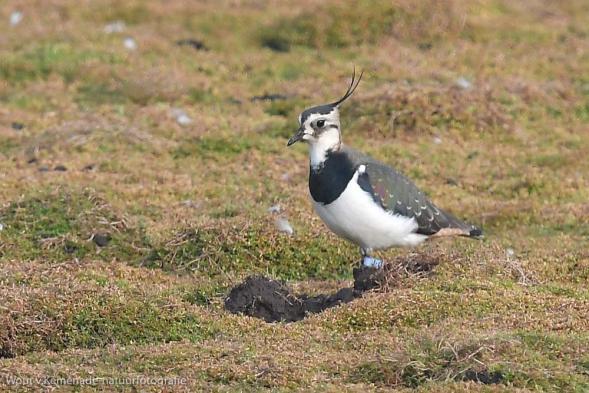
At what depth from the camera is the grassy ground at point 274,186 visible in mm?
7660

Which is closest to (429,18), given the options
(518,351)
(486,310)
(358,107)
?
(358,107)

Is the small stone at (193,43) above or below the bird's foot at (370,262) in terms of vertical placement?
below

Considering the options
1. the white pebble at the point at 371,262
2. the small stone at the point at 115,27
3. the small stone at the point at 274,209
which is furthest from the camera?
the small stone at the point at 115,27

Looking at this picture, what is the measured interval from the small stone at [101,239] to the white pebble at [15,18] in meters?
9.72

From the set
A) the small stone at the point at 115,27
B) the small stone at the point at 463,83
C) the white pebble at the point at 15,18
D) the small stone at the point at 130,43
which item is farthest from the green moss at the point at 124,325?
the white pebble at the point at 15,18

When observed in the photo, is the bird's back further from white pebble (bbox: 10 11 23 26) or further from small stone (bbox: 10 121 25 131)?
white pebble (bbox: 10 11 23 26)

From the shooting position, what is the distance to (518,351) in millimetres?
7457

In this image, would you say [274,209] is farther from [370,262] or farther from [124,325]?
[124,325]

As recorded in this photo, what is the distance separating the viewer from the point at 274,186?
13.1 metres

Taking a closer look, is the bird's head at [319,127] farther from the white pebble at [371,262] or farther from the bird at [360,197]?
the white pebble at [371,262]

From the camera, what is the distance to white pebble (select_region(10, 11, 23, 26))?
65.4 ft

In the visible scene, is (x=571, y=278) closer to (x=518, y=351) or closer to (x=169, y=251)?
(x=518, y=351)

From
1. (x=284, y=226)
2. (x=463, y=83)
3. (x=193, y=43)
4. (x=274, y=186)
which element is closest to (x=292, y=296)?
(x=284, y=226)

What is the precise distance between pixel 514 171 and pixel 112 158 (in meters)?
4.75
